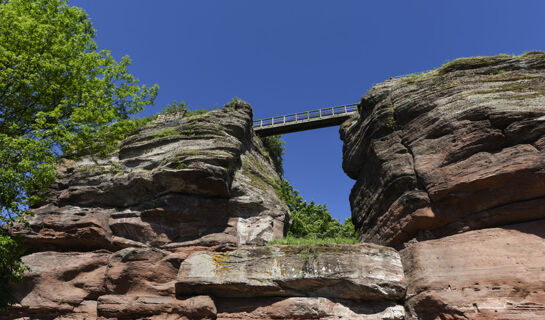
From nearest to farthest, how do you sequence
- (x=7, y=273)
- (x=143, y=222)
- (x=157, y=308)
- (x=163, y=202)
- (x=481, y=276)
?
(x=481, y=276)
(x=157, y=308)
(x=7, y=273)
(x=143, y=222)
(x=163, y=202)

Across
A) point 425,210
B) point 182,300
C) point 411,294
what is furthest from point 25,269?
point 425,210

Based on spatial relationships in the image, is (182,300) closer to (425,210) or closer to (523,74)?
(425,210)

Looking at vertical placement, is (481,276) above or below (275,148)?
below

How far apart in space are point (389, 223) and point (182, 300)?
8.02 metres

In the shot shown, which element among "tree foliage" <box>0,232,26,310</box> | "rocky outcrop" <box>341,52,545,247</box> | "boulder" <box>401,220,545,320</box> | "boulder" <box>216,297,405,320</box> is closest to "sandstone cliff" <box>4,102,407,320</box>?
"boulder" <box>216,297,405,320</box>

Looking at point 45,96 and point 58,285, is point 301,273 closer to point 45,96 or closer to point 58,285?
point 58,285

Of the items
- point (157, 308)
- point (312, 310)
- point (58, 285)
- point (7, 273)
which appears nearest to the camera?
point (312, 310)

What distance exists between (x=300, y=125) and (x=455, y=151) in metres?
16.5

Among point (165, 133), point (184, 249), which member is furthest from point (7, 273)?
point (165, 133)

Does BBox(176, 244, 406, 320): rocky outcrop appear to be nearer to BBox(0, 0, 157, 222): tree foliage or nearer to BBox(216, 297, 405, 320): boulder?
→ BBox(216, 297, 405, 320): boulder

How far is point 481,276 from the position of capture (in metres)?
8.91

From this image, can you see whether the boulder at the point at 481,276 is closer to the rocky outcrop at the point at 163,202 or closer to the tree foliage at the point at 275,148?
the rocky outcrop at the point at 163,202

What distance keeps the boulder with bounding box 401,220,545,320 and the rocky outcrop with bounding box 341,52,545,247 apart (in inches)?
22.2

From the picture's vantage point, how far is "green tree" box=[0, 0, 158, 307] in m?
11.2
